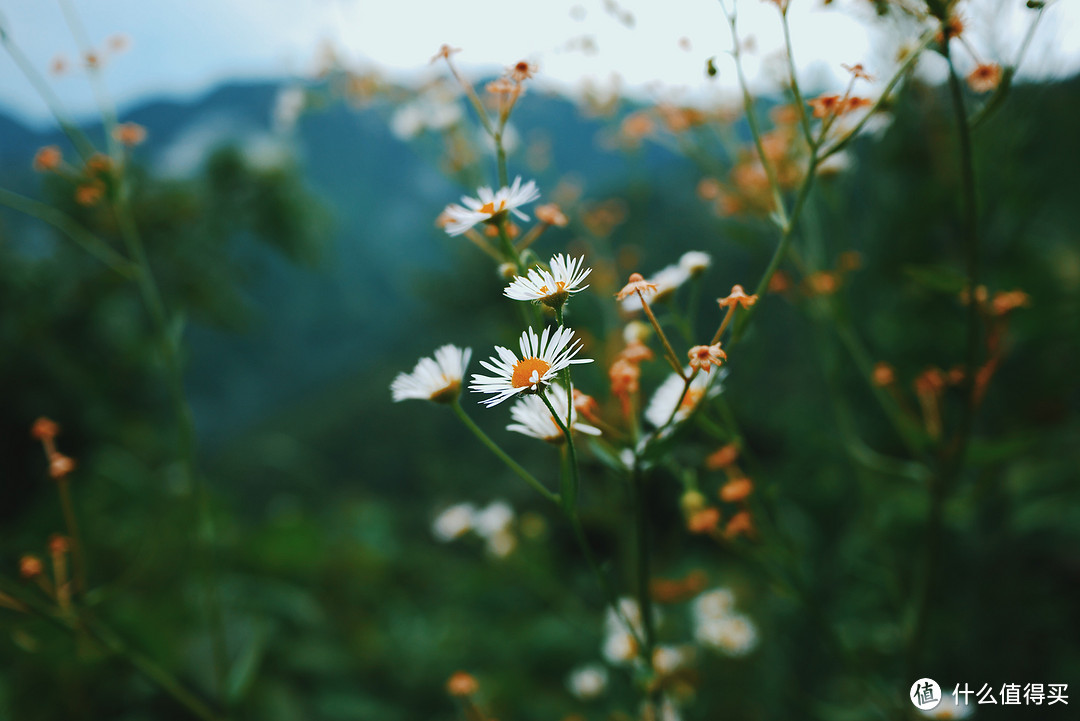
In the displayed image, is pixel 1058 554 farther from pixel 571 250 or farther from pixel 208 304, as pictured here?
pixel 208 304

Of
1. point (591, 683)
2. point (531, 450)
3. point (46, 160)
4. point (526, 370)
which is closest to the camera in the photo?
point (526, 370)

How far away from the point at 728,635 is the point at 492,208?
2.41 feet

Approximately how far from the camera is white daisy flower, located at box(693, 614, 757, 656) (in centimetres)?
80

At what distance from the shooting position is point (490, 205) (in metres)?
0.31

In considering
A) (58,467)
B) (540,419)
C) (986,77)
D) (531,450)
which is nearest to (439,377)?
(540,419)

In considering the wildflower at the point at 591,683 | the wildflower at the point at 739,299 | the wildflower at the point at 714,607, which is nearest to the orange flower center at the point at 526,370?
the wildflower at the point at 739,299

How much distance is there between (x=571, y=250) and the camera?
3.06 feet

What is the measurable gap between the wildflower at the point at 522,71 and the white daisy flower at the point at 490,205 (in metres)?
0.07

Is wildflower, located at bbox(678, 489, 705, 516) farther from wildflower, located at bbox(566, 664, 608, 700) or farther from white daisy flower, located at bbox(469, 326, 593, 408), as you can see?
wildflower, located at bbox(566, 664, 608, 700)

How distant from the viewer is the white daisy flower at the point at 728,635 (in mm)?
797

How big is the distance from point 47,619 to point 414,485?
5.16 ft

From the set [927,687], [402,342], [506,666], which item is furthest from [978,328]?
[402,342]

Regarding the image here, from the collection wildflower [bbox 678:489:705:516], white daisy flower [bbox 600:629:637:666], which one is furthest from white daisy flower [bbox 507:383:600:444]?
white daisy flower [bbox 600:629:637:666]

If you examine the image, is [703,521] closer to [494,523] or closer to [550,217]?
[550,217]
